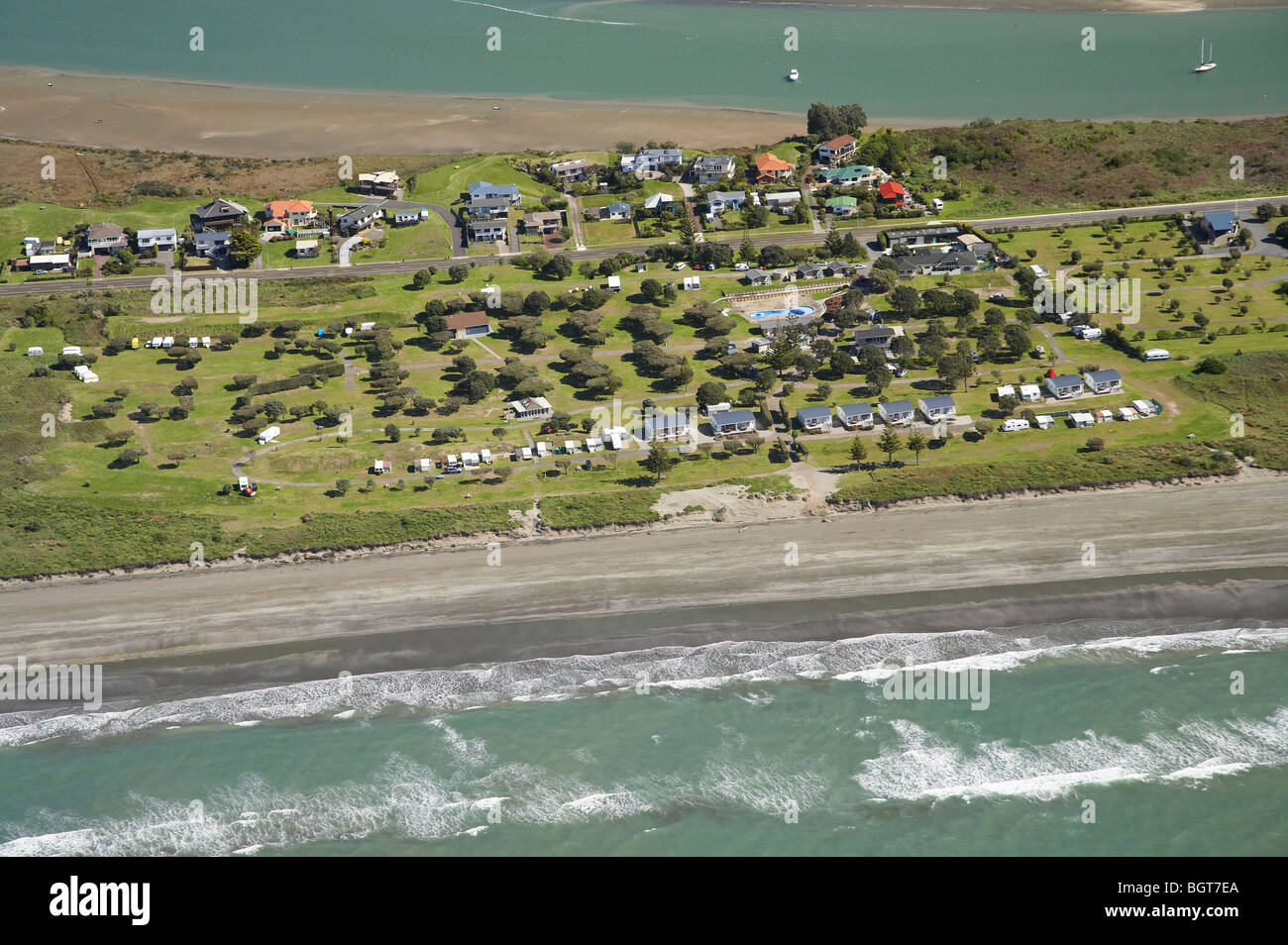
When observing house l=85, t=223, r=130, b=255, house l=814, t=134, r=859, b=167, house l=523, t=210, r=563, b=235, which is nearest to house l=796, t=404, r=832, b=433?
house l=523, t=210, r=563, b=235

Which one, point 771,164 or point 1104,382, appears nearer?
point 1104,382

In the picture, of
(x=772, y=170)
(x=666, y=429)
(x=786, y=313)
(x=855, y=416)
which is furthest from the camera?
(x=772, y=170)

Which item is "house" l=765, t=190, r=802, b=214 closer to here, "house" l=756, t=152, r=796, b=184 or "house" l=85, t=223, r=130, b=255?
"house" l=756, t=152, r=796, b=184

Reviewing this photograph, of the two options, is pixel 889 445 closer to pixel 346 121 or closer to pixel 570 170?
pixel 570 170

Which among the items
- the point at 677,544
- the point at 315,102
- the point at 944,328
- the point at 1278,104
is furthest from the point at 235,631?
the point at 1278,104

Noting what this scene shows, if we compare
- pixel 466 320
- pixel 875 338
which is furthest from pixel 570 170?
pixel 875 338
